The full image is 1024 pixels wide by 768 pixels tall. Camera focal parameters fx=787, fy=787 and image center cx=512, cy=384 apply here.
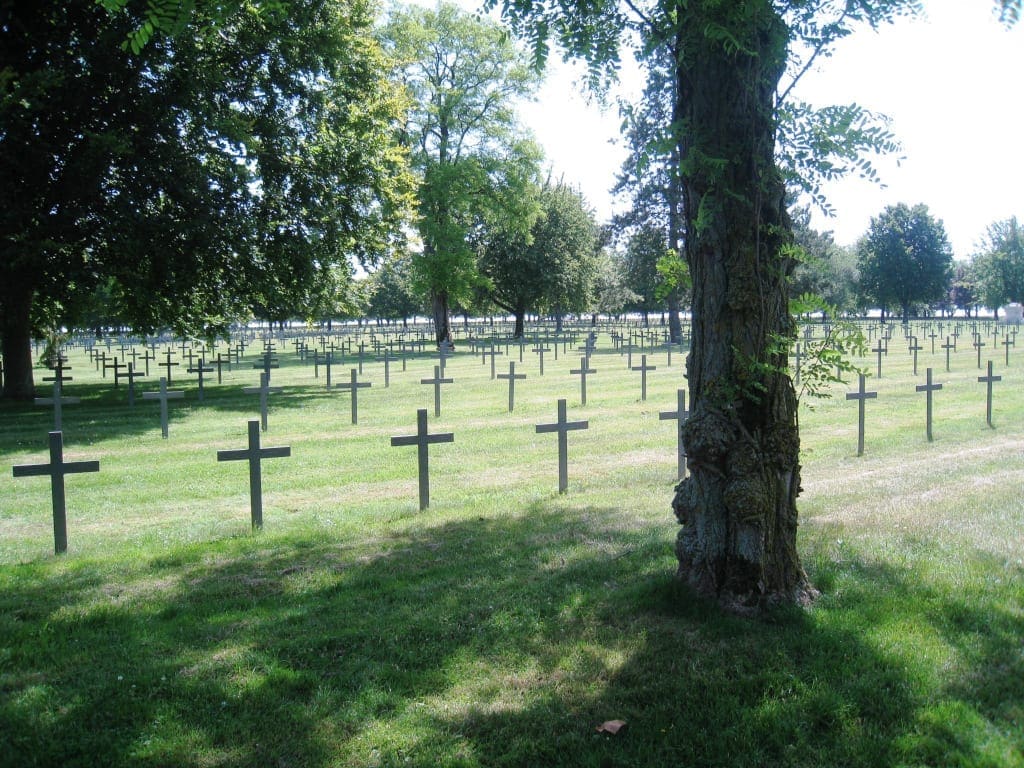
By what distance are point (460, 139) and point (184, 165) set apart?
92.9 feet

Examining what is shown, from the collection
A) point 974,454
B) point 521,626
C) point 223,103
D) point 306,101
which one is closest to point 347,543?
point 521,626

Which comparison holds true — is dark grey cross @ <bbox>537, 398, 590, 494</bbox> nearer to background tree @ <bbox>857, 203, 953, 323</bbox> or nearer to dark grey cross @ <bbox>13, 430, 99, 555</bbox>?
dark grey cross @ <bbox>13, 430, 99, 555</bbox>

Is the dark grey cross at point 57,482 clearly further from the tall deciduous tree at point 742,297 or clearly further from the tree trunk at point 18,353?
the tree trunk at point 18,353

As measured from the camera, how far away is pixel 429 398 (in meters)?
19.8

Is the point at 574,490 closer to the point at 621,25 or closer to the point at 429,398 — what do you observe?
the point at 621,25

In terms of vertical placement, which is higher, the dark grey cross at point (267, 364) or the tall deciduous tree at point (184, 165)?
the tall deciduous tree at point (184, 165)

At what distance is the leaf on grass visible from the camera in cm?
345

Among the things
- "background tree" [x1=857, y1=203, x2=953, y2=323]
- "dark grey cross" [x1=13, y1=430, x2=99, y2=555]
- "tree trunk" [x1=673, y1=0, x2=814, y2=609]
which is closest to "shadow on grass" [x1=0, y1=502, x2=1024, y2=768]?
"tree trunk" [x1=673, y1=0, x2=814, y2=609]

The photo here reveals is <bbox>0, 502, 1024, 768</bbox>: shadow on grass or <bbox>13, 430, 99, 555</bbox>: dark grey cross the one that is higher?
<bbox>13, 430, 99, 555</bbox>: dark grey cross

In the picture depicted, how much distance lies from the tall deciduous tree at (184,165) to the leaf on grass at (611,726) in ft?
45.0

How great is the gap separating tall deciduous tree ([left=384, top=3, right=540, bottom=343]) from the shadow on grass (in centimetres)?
3671

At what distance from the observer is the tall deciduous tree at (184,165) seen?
630 inches

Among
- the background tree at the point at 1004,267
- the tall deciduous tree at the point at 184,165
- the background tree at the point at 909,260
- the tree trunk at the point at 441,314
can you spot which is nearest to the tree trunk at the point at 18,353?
the tall deciduous tree at the point at 184,165

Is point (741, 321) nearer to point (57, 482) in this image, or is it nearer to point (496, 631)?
point (496, 631)
